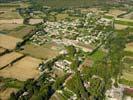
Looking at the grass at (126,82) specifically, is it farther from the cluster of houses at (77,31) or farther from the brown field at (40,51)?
the cluster of houses at (77,31)

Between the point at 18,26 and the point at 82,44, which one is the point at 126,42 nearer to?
the point at 82,44

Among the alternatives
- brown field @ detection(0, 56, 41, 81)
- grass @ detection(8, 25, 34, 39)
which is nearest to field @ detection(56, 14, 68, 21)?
grass @ detection(8, 25, 34, 39)

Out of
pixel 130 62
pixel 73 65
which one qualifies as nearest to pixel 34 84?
pixel 73 65

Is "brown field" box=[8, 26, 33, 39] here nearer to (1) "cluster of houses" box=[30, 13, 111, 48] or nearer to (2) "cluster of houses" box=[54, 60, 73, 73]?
(1) "cluster of houses" box=[30, 13, 111, 48]

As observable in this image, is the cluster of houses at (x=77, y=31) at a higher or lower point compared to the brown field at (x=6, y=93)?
higher

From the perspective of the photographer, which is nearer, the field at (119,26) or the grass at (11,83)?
the grass at (11,83)

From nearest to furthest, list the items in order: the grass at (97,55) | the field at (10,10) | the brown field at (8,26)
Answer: the grass at (97,55)
the brown field at (8,26)
the field at (10,10)

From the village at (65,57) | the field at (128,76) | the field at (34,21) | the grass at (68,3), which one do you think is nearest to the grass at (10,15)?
the village at (65,57)
